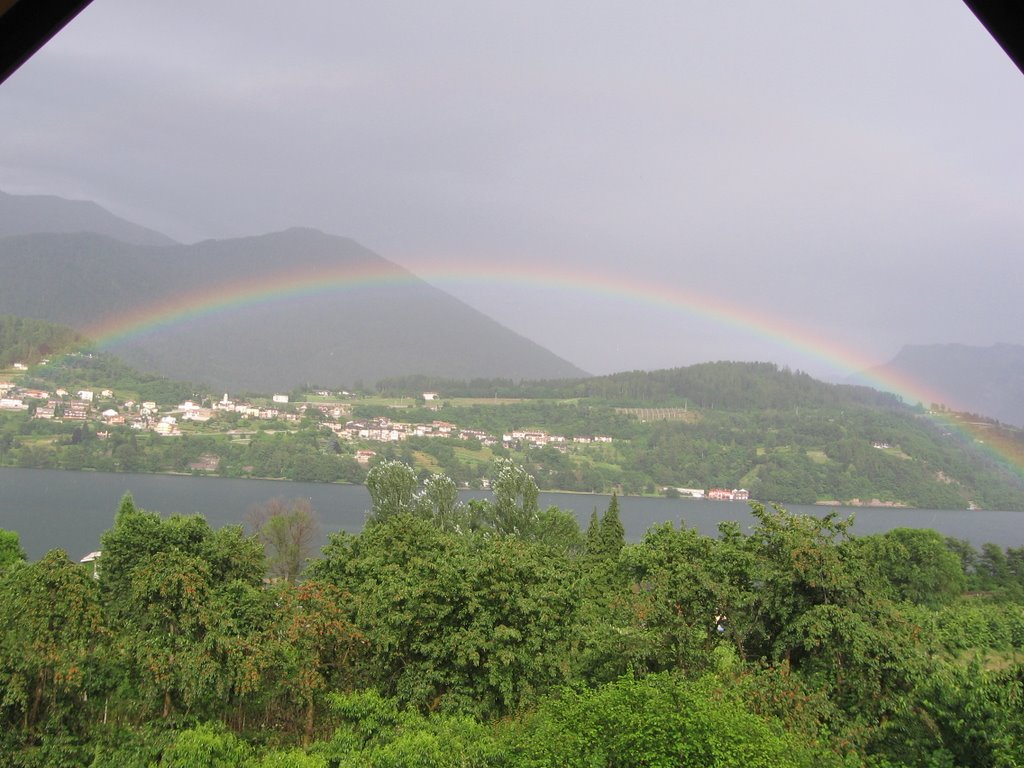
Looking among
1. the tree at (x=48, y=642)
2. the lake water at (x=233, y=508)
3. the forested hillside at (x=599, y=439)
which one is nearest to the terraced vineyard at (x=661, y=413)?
the forested hillside at (x=599, y=439)

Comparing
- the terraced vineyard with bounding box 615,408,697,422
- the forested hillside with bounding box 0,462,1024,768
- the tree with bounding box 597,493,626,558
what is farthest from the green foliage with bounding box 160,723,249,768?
the terraced vineyard with bounding box 615,408,697,422

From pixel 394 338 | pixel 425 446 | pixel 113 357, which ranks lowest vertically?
pixel 425 446

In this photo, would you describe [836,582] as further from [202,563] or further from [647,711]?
Answer: [202,563]

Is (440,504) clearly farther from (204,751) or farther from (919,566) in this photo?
(204,751)

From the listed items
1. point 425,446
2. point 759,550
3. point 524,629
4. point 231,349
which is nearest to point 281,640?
point 524,629

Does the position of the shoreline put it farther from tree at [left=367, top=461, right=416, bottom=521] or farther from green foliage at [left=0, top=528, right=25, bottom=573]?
green foliage at [left=0, top=528, right=25, bottom=573]
